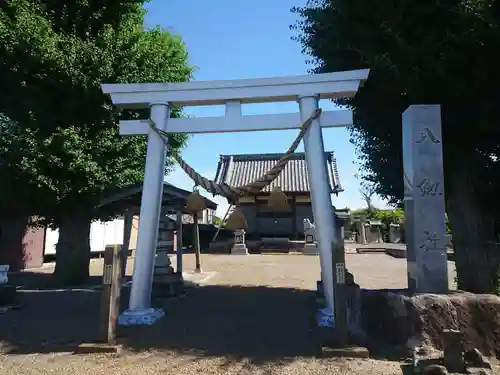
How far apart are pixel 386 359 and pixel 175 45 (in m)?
10.8

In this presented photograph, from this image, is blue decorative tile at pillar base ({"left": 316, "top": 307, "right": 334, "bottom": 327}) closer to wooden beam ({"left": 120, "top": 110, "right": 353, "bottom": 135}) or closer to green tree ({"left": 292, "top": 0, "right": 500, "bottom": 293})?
Answer: green tree ({"left": 292, "top": 0, "right": 500, "bottom": 293})

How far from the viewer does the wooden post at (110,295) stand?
5.36 m

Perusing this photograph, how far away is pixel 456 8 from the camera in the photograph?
5.64 meters

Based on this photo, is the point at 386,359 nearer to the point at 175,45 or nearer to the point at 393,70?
the point at 393,70

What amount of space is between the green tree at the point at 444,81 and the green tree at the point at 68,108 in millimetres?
5045

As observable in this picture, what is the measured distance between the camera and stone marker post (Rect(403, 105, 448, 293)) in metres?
5.20

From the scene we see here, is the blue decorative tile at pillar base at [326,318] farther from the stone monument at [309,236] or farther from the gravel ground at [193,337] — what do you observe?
the stone monument at [309,236]

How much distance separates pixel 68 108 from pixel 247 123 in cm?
519

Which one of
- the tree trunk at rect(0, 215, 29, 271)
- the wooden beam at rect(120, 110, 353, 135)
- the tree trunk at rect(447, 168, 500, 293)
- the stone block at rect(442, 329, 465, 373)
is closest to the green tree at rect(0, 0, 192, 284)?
the wooden beam at rect(120, 110, 353, 135)

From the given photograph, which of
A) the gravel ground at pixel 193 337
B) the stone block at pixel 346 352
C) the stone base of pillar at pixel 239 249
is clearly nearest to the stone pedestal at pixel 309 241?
the stone base of pillar at pixel 239 249

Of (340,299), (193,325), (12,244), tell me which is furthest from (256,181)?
(12,244)

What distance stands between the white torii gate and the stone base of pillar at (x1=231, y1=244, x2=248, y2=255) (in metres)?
15.0

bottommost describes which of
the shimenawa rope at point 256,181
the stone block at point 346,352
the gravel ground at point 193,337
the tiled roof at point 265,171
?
the gravel ground at point 193,337

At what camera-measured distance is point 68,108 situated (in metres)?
9.38
